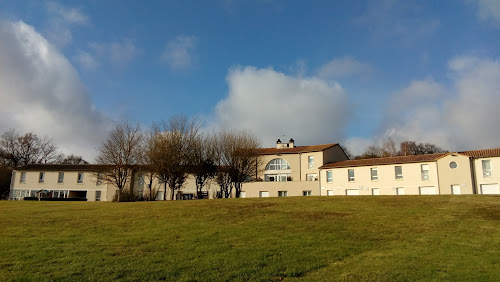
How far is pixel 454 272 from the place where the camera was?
30.2 feet

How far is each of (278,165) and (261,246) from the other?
150ft

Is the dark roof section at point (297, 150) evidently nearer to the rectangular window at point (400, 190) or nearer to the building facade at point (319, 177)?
the building facade at point (319, 177)

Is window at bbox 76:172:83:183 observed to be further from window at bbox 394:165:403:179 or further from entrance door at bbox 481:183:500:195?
entrance door at bbox 481:183:500:195

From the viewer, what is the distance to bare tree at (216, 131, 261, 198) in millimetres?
50469

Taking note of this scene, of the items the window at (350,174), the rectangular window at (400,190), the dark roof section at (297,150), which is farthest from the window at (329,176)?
the rectangular window at (400,190)

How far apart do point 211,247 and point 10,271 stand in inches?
224

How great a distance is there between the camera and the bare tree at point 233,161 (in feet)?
166

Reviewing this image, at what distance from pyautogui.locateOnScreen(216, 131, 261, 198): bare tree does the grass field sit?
3031cm

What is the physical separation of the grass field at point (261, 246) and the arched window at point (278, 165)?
3680 cm

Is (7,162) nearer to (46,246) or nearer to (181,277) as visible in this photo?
(46,246)

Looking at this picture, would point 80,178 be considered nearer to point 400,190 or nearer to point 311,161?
point 311,161

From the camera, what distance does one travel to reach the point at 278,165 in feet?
188

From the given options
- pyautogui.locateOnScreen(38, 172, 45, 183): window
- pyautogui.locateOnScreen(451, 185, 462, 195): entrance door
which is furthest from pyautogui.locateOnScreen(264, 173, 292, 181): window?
pyautogui.locateOnScreen(38, 172, 45, 183): window

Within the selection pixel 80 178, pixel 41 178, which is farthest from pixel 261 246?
pixel 41 178
